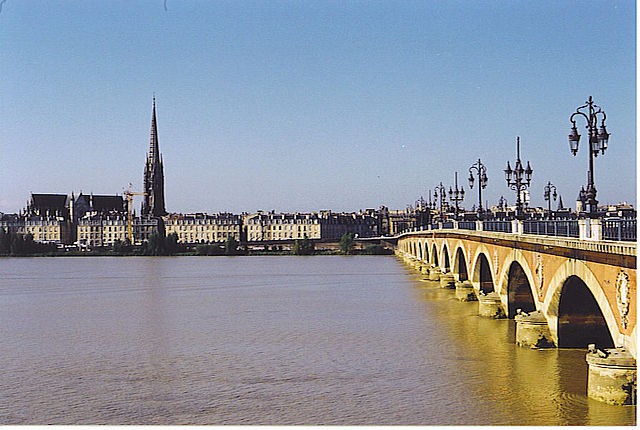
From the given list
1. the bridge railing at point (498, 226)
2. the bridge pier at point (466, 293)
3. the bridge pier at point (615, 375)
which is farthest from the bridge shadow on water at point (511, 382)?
the bridge pier at point (466, 293)

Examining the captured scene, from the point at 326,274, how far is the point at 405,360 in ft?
114

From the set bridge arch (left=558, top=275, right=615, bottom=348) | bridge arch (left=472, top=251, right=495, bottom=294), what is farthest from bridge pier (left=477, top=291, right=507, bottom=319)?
bridge arch (left=558, top=275, right=615, bottom=348)

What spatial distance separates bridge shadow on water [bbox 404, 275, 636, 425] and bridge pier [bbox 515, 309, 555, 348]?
17 cm

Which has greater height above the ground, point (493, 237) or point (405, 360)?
point (493, 237)

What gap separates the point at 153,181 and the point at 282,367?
4487 inches

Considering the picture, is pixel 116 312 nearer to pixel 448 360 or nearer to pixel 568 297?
pixel 448 360

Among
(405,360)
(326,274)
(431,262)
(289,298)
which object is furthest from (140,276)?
(405,360)

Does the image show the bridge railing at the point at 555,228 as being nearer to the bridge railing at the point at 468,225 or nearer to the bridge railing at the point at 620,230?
the bridge railing at the point at 620,230

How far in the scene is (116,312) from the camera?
2984 centimetres

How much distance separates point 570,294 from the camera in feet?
55.9

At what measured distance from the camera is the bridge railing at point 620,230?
13.3 m

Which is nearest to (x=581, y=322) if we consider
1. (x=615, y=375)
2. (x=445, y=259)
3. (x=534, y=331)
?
(x=534, y=331)

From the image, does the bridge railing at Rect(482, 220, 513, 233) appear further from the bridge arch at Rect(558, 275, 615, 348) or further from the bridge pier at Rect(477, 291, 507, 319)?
the bridge arch at Rect(558, 275, 615, 348)

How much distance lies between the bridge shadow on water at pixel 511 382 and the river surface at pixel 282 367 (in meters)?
0.03
